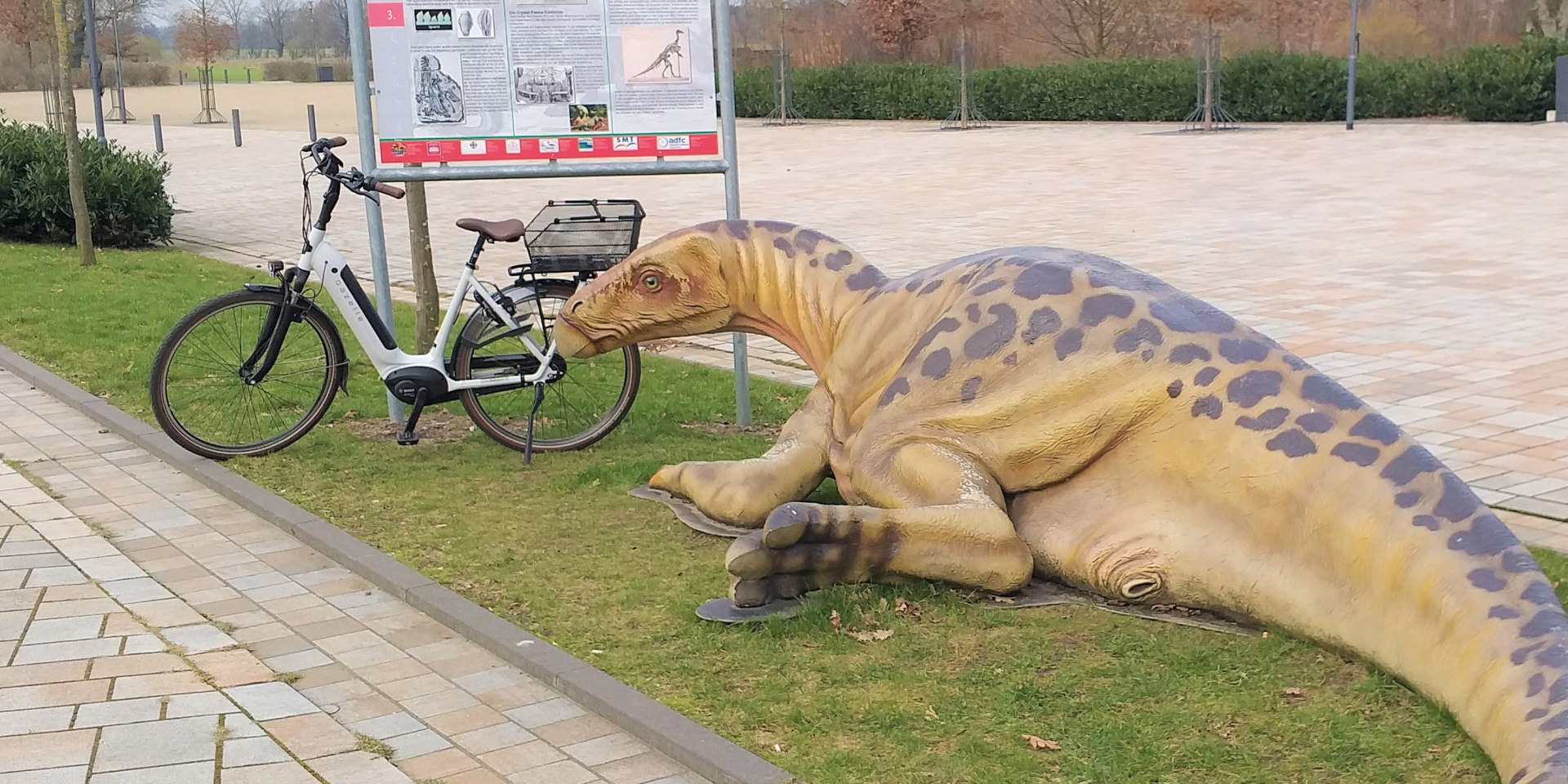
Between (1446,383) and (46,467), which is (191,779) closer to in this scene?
(46,467)

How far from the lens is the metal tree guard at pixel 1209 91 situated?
32.9 metres

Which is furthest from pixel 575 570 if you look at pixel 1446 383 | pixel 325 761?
pixel 1446 383

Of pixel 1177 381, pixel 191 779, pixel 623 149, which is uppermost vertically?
pixel 623 149

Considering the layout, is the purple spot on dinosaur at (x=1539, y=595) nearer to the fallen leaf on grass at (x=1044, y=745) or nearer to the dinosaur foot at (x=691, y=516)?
the fallen leaf on grass at (x=1044, y=745)

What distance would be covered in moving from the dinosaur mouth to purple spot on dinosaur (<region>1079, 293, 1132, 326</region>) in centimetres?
213

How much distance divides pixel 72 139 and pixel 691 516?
10.8 meters

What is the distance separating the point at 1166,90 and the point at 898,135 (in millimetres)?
6321

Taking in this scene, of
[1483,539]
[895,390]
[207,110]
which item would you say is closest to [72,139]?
[895,390]

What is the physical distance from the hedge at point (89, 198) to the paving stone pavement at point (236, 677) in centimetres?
1081

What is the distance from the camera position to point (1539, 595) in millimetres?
3480

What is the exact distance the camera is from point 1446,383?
807cm

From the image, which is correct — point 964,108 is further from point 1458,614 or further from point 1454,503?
point 1458,614

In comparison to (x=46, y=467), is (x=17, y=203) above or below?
above

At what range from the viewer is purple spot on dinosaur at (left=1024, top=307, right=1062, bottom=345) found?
472 centimetres
